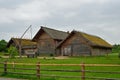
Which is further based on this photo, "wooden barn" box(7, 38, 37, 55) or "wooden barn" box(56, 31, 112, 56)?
"wooden barn" box(7, 38, 37, 55)

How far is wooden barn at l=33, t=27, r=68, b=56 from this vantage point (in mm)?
58853

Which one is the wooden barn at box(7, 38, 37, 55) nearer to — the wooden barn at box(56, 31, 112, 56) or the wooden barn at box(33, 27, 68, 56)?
the wooden barn at box(33, 27, 68, 56)

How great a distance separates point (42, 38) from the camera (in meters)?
60.0

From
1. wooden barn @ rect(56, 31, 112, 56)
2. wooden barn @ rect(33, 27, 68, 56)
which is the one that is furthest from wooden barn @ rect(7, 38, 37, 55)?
wooden barn @ rect(56, 31, 112, 56)

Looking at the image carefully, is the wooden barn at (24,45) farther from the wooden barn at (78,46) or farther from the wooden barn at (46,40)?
the wooden barn at (78,46)

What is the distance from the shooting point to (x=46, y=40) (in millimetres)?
59781

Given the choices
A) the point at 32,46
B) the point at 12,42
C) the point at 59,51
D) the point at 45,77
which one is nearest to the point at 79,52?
the point at 59,51

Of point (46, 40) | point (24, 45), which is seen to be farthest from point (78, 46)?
point (24, 45)

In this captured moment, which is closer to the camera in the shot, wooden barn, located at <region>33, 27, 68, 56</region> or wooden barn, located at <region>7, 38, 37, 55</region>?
wooden barn, located at <region>33, 27, 68, 56</region>

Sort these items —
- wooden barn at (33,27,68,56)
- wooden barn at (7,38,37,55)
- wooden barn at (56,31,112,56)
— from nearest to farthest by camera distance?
wooden barn at (56,31,112,56) → wooden barn at (33,27,68,56) → wooden barn at (7,38,37,55)

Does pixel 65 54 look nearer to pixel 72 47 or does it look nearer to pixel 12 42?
pixel 72 47

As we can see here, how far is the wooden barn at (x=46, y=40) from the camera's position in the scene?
193 ft

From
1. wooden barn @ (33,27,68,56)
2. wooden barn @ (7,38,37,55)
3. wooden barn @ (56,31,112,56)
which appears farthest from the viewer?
wooden barn @ (7,38,37,55)

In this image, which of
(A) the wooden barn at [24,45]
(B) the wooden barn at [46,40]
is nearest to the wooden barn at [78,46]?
(B) the wooden barn at [46,40]
